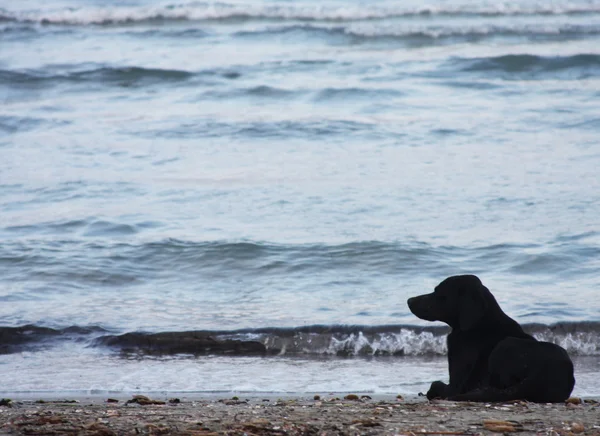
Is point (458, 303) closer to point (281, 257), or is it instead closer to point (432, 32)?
A: point (281, 257)

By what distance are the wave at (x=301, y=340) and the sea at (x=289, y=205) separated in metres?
0.02

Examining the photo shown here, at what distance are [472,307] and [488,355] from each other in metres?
0.27

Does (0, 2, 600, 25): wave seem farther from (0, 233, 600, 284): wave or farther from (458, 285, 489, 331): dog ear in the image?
(458, 285, 489, 331): dog ear

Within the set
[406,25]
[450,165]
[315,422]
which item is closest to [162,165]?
[450,165]

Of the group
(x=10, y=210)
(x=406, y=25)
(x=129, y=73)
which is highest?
(x=406, y=25)

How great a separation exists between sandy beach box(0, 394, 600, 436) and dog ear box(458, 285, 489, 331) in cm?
52

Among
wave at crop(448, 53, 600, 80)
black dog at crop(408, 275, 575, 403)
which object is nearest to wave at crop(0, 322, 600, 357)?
black dog at crop(408, 275, 575, 403)

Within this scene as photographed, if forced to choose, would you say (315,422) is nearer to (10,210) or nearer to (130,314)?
(130,314)

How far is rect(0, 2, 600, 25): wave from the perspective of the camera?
24781 mm

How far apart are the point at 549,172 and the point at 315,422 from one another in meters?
8.13

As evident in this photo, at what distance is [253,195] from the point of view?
11.3 m

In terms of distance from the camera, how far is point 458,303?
555cm

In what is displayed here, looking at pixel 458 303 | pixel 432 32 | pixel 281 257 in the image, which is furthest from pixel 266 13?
pixel 458 303

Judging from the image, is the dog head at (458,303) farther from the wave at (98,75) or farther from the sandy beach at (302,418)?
the wave at (98,75)
